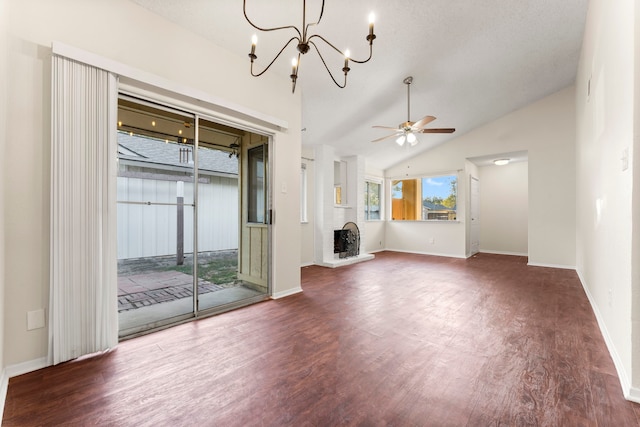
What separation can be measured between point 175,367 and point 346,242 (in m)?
4.60

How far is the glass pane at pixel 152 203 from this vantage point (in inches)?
101

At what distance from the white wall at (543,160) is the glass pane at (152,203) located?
6.13 m

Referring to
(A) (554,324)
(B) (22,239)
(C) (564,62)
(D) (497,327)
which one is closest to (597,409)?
(D) (497,327)

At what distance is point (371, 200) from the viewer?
7.67m

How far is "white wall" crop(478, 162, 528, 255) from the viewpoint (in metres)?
7.14

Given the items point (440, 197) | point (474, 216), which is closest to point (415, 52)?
point (440, 197)

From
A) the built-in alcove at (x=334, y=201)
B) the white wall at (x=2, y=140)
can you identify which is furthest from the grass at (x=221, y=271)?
the built-in alcove at (x=334, y=201)

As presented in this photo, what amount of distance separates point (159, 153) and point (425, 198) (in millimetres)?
6455

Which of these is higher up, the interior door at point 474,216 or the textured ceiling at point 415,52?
the textured ceiling at point 415,52

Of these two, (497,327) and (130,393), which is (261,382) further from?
(497,327)

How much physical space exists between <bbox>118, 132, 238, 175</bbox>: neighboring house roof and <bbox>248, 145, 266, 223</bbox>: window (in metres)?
0.42

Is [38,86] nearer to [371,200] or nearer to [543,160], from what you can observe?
[371,200]

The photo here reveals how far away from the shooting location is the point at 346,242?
6.19 m

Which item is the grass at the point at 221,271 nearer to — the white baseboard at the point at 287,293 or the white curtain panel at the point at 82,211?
the white baseboard at the point at 287,293
